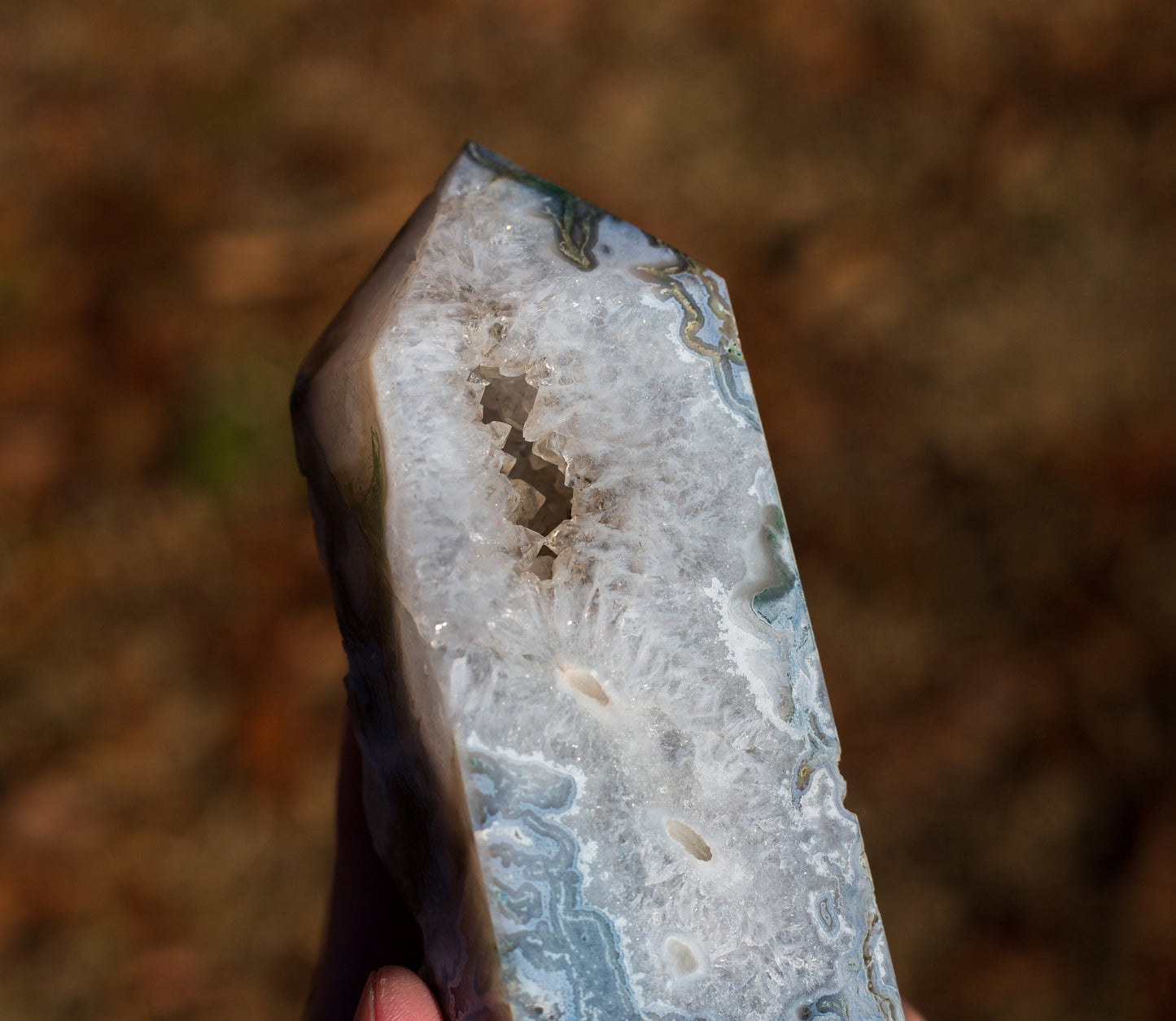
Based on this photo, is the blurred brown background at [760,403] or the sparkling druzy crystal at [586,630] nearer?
the sparkling druzy crystal at [586,630]

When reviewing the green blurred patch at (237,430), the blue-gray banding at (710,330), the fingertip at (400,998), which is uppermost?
the blue-gray banding at (710,330)

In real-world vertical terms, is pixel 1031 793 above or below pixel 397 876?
below

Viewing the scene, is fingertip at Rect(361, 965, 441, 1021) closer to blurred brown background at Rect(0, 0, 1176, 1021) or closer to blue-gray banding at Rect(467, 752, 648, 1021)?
blue-gray banding at Rect(467, 752, 648, 1021)

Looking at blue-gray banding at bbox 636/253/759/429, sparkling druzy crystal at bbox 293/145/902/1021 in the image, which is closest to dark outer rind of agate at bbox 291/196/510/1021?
sparkling druzy crystal at bbox 293/145/902/1021

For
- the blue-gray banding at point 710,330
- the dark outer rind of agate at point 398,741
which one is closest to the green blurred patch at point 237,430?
the dark outer rind of agate at point 398,741

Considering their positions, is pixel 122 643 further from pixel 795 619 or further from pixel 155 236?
pixel 795 619

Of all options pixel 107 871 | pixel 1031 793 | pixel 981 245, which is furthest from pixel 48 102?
pixel 1031 793

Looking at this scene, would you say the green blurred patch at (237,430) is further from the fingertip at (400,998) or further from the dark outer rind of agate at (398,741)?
the fingertip at (400,998)
